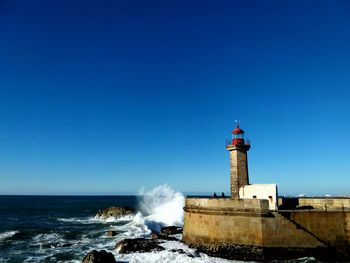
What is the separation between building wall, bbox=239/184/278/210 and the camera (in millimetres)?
14422

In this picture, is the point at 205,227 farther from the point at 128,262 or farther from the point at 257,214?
the point at 128,262

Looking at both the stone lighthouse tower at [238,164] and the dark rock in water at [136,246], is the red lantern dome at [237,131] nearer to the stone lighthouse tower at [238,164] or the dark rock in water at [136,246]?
the stone lighthouse tower at [238,164]

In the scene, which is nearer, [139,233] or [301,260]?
[301,260]

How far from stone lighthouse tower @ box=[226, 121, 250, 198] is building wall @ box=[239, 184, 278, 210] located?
0.98 metres

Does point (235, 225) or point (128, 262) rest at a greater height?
point (235, 225)

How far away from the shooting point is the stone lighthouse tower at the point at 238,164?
57.4ft

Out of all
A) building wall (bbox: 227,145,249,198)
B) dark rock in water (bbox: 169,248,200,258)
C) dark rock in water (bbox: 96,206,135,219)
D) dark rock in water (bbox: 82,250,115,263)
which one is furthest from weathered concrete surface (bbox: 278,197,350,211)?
dark rock in water (bbox: 96,206,135,219)

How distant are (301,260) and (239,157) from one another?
6.62 metres

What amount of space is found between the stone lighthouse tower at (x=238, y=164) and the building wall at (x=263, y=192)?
0.98 meters

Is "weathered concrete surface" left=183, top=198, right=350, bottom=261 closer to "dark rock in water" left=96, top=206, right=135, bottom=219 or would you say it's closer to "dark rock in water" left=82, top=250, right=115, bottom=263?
"dark rock in water" left=82, top=250, right=115, bottom=263

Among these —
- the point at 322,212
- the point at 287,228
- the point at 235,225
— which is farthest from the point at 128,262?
the point at 322,212

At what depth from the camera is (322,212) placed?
42.4 feet

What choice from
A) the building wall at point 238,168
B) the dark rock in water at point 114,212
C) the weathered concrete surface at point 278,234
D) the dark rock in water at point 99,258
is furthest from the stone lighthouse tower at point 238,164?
the dark rock in water at point 114,212

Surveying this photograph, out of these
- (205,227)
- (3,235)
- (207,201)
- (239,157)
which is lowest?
(3,235)
